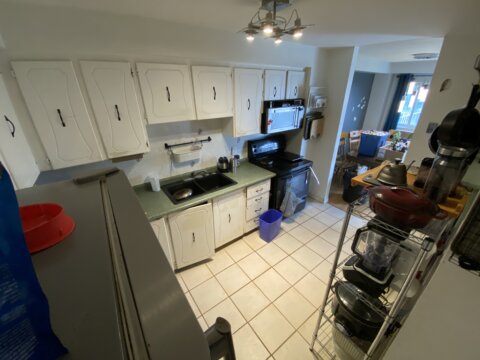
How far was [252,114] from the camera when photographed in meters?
2.52

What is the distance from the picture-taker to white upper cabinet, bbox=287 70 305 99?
2.70m

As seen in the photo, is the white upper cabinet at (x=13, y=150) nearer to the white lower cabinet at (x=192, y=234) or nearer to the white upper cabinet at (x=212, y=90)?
the white lower cabinet at (x=192, y=234)

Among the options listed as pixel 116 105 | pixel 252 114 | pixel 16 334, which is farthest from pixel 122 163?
pixel 16 334

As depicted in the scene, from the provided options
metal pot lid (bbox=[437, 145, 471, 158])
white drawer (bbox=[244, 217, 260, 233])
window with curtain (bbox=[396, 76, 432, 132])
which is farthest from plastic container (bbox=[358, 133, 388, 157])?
metal pot lid (bbox=[437, 145, 471, 158])

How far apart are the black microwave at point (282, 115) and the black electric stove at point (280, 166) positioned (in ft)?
1.25

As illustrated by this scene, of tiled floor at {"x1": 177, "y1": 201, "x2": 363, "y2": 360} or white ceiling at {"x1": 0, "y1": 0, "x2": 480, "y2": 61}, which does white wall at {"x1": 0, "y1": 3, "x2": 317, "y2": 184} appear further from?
tiled floor at {"x1": 177, "y1": 201, "x2": 363, "y2": 360}

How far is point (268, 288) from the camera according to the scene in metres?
2.14

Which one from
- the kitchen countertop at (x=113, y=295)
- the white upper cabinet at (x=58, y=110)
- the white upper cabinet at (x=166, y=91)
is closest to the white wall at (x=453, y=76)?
the white upper cabinet at (x=166, y=91)

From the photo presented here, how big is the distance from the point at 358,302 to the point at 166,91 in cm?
226

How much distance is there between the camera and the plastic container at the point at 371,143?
15.7 feet

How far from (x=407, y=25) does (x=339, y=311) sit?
7.85ft

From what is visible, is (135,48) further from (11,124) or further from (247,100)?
(247,100)

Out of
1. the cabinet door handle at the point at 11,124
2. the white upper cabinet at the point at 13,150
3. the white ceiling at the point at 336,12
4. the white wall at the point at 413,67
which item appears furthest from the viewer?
the white wall at the point at 413,67

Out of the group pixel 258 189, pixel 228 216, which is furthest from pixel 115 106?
pixel 258 189
